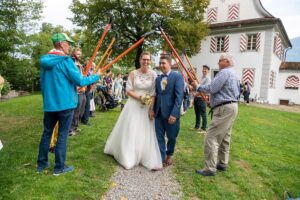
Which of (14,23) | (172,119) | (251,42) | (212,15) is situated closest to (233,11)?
(212,15)

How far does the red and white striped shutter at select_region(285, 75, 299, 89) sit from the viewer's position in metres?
25.2

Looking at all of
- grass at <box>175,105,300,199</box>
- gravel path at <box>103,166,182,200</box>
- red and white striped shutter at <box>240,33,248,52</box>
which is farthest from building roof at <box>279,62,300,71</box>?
gravel path at <box>103,166,182,200</box>

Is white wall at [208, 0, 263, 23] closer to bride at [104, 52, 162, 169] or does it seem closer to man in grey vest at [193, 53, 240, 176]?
man in grey vest at [193, 53, 240, 176]

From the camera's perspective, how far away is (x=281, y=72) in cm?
2611

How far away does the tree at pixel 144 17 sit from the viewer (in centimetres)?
1797

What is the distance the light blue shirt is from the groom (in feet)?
1.89

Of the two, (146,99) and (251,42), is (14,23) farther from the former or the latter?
(251,42)

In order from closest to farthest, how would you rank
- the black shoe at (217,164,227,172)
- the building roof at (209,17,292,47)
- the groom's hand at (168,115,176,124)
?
the groom's hand at (168,115,176,124)
the black shoe at (217,164,227,172)
the building roof at (209,17,292,47)

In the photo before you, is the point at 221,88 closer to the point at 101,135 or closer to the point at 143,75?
the point at 143,75

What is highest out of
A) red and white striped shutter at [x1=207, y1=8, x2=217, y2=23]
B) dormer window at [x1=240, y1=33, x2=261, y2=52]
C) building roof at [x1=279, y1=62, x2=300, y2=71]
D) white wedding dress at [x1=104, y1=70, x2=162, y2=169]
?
red and white striped shutter at [x1=207, y1=8, x2=217, y2=23]

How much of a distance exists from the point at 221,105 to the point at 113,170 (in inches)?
83.8

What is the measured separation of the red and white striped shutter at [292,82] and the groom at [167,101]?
2472 cm

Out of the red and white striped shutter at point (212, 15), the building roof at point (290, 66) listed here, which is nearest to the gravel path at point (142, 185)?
the red and white striped shutter at point (212, 15)

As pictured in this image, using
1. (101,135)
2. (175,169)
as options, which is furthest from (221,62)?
(101,135)
